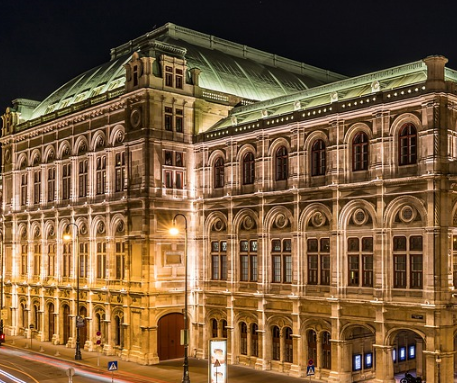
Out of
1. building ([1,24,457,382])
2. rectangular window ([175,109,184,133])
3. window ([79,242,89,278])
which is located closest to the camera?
building ([1,24,457,382])

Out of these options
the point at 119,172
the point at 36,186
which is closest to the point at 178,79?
the point at 119,172

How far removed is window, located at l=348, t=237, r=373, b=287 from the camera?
39938mm

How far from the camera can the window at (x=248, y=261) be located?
4747 centimetres

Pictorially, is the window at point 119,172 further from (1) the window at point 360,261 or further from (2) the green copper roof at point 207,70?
(1) the window at point 360,261

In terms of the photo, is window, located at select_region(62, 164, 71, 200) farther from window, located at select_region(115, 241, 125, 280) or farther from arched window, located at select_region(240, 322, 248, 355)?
arched window, located at select_region(240, 322, 248, 355)

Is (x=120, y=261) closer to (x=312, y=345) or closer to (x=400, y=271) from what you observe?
(x=312, y=345)

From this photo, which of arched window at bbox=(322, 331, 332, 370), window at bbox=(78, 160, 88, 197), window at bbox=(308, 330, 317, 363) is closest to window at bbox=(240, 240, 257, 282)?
window at bbox=(308, 330, 317, 363)

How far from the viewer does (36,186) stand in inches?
2564

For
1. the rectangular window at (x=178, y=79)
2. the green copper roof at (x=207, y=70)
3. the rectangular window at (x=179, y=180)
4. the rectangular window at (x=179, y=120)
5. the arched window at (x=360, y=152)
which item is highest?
the green copper roof at (x=207, y=70)

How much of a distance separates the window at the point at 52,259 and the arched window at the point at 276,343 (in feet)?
82.2

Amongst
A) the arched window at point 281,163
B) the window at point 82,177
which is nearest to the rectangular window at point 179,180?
the arched window at point 281,163

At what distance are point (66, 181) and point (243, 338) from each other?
77.6ft

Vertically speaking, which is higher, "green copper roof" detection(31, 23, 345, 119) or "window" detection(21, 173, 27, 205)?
"green copper roof" detection(31, 23, 345, 119)

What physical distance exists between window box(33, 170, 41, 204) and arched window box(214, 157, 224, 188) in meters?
22.2
